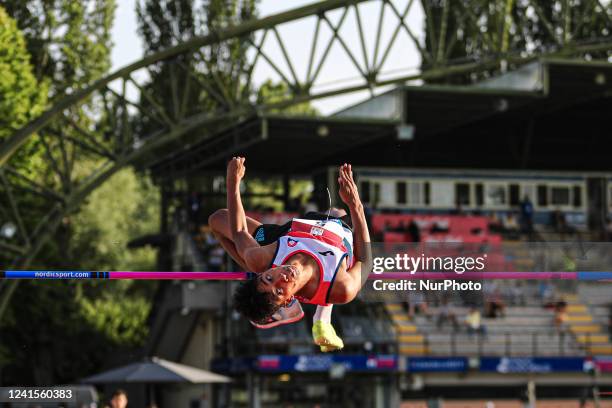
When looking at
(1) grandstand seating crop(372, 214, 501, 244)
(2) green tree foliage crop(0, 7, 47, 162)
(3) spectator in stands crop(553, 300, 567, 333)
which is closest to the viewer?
(2) green tree foliage crop(0, 7, 47, 162)

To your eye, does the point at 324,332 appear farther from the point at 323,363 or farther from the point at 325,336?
the point at 323,363

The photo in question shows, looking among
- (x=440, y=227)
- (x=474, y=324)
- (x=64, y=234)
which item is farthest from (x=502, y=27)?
(x=64, y=234)

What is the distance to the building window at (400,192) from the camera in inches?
2055

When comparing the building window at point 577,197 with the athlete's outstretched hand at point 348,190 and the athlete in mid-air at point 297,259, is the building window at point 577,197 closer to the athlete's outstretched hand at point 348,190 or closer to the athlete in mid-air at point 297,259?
the athlete in mid-air at point 297,259

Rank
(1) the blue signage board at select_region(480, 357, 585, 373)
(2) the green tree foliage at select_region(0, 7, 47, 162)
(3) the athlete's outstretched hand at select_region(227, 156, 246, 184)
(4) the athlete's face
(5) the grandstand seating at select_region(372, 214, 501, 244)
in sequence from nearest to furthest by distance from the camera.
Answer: (4) the athlete's face < (3) the athlete's outstretched hand at select_region(227, 156, 246, 184) < (2) the green tree foliage at select_region(0, 7, 47, 162) < (1) the blue signage board at select_region(480, 357, 585, 373) < (5) the grandstand seating at select_region(372, 214, 501, 244)

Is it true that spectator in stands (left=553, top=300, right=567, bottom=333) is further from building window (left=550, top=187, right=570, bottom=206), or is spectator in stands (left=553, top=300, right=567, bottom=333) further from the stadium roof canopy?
building window (left=550, top=187, right=570, bottom=206)

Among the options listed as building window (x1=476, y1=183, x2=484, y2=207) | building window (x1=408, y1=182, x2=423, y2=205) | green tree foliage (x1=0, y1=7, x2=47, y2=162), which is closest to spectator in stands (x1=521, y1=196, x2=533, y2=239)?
building window (x1=476, y1=183, x2=484, y2=207)

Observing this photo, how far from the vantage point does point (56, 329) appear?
179 ft

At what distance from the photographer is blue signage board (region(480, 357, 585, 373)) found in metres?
40.0

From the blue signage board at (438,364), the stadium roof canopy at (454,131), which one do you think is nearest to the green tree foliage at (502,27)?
the stadium roof canopy at (454,131)

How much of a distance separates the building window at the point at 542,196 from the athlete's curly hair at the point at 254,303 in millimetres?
42969

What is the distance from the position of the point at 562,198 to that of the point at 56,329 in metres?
19.9

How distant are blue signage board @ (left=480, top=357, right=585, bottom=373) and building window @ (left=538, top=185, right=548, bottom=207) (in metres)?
13.9

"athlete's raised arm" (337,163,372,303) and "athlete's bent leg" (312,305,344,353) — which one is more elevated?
"athlete's raised arm" (337,163,372,303)
